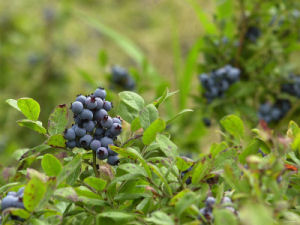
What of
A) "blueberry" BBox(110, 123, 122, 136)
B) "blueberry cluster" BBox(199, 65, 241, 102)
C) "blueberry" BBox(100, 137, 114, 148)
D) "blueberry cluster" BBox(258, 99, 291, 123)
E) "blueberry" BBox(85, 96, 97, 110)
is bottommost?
"blueberry" BBox(100, 137, 114, 148)

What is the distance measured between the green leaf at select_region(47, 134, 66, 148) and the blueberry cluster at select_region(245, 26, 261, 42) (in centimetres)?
119

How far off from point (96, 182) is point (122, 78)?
122cm

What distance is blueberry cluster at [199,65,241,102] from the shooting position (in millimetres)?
1566

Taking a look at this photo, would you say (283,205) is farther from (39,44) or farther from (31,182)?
(39,44)

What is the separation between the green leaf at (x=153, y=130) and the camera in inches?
27.4

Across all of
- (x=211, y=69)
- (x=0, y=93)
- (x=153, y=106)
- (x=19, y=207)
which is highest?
(x=0, y=93)

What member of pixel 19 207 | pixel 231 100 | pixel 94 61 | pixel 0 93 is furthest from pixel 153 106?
pixel 94 61

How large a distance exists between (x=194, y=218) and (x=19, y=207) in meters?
0.27

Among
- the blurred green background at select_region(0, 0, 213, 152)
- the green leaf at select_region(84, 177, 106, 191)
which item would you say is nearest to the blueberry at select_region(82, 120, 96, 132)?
the green leaf at select_region(84, 177, 106, 191)

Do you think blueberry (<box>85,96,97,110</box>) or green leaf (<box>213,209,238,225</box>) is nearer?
green leaf (<box>213,209,238,225</box>)

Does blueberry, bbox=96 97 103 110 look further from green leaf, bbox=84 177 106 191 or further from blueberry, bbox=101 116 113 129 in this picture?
green leaf, bbox=84 177 106 191

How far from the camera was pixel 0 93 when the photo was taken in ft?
10.4

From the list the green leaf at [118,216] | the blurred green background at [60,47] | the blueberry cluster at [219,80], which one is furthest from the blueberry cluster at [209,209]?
the blurred green background at [60,47]

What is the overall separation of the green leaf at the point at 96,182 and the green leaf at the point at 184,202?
127 millimetres
